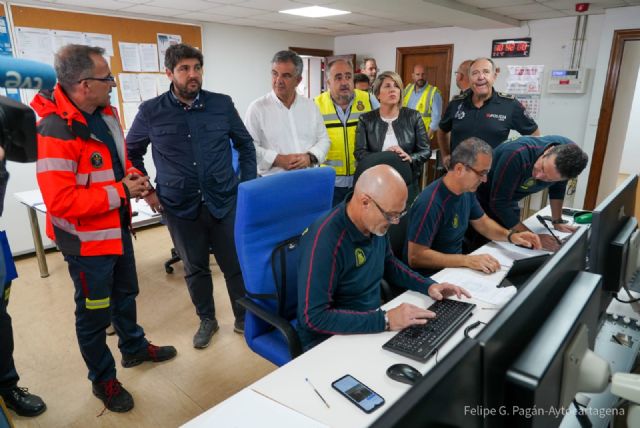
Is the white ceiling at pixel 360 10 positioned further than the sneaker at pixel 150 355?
Yes

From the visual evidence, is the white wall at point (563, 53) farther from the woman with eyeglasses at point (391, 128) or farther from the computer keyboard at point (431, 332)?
the computer keyboard at point (431, 332)

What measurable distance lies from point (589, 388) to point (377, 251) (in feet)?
2.85

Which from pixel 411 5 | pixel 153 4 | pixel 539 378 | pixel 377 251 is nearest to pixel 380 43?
pixel 411 5

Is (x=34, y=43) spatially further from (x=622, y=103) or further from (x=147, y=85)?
(x=622, y=103)

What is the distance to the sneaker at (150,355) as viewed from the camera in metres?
2.38

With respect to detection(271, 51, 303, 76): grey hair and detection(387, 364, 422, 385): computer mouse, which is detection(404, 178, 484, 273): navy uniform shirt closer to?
detection(387, 364, 422, 385): computer mouse

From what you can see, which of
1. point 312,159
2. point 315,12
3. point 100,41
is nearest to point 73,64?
point 312,159

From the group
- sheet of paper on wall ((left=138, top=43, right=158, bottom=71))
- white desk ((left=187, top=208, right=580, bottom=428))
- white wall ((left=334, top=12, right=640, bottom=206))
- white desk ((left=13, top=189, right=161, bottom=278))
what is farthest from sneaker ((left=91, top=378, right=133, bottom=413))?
white wall ((left=334, top=12, right=640, bottom=206))

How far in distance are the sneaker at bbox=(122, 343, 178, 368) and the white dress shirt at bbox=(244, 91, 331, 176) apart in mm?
1281

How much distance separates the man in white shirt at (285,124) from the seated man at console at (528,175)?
113 cm

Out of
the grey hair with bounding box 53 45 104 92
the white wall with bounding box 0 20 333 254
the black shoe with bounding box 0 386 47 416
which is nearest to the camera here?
the grey hair with bounding box 53 45 104 92

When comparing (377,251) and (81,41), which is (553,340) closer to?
(377,251)

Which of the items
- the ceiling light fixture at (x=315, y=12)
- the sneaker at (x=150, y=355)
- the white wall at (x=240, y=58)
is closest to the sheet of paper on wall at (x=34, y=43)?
the white wall at (x=240, y=58)

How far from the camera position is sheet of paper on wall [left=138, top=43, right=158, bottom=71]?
4680 mm
